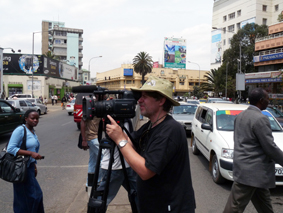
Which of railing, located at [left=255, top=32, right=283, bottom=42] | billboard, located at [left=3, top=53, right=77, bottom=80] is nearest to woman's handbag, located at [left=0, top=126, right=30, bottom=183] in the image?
railing, located at [left=255, top=32, right=283, bottom=42]

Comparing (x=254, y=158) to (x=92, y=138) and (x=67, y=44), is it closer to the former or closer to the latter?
(x=92, y=138)

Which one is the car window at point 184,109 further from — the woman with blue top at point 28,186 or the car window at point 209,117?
the woman with blue top at point 28,186

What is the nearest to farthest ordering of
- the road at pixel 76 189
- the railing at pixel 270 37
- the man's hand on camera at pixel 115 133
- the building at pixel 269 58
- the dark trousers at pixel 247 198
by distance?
1. the man's hand on camera at pixel 115 133
2. the dark trousers at pixel 247 198
3. the road at pixel 76 189
4. the building at pixel 269 58
5. the railing at pixel 270 37

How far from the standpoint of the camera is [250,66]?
41.7 metres

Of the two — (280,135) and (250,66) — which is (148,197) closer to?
Answer: (280,135)

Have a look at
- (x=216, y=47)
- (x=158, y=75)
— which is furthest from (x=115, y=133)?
(x=158, y=75)

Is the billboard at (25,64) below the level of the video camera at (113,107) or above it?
above

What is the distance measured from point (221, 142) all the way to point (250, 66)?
40258mm

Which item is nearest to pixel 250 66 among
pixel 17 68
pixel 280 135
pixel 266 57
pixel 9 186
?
pixel 266 57

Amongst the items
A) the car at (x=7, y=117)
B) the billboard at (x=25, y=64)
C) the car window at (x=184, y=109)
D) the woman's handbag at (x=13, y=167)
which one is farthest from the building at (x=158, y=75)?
the woman's handbag at (x=13, y=167)

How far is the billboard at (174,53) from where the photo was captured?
5588cm

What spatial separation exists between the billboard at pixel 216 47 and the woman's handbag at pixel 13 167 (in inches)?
2762

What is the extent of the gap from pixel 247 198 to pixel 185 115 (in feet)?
29.8

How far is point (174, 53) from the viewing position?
185ft
